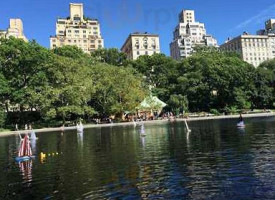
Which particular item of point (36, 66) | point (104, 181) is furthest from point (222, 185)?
point (36, 66)

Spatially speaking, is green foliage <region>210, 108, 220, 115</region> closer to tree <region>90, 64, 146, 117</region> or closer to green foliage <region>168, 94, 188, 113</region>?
green foliage <region>168, 94, 188, 113</region>

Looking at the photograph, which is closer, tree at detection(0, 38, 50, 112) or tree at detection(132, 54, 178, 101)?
tree at detection(0, 38, 50, 112)

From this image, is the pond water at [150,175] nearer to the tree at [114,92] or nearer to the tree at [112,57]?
the tree at [114,92]

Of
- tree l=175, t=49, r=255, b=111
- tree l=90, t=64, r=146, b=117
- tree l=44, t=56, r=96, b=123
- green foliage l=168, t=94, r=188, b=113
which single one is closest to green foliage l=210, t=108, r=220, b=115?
tree l=175, t=49, r=255, b=111

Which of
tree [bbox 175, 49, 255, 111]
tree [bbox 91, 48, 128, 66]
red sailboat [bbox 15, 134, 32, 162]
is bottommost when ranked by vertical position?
red sailboat [bbox 15, 134, 32, 162]

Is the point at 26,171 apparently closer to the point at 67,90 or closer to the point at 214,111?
the point at 67,90

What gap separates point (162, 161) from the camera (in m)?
27.0

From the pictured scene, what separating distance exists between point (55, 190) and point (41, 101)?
7456cm

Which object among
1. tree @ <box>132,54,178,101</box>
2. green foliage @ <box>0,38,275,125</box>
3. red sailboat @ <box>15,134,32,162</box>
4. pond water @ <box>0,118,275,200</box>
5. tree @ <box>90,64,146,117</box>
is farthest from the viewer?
tree @ <box>132,54,178,101</box>

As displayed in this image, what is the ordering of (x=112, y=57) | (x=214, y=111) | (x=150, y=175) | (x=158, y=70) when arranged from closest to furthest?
(x=150, y=175), (x=214, y=111), (x=158, y=70), (x=112, y=57)

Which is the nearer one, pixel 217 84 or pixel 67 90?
pixel 67 90

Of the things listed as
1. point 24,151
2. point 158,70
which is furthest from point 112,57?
point 24,151

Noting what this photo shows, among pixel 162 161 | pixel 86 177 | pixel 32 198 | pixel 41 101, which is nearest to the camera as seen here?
pixel 32 198

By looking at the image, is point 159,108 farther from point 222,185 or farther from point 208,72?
point 222,185
